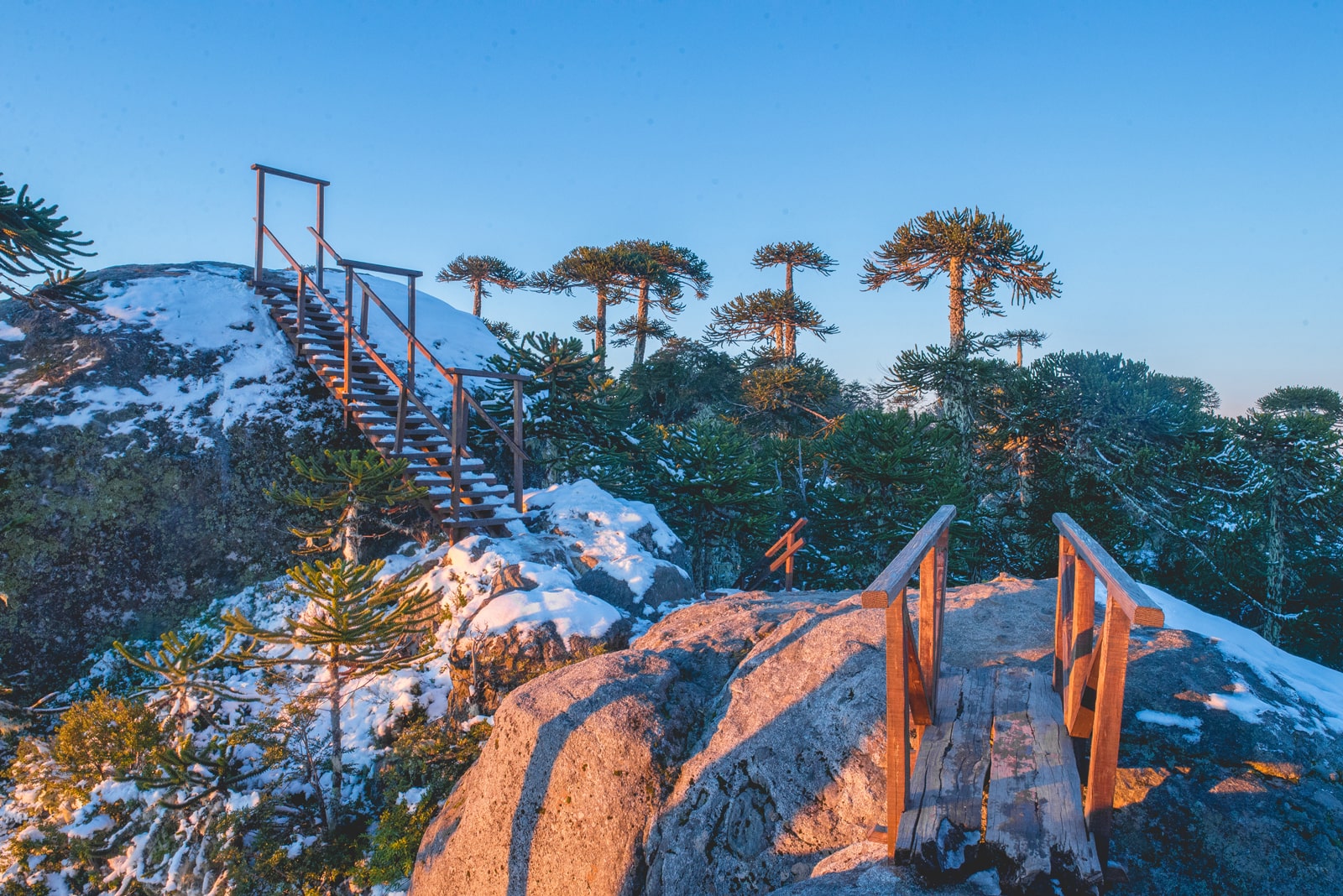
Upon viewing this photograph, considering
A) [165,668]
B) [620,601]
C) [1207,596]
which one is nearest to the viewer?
[165,668]

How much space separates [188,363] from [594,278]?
15.7 metres

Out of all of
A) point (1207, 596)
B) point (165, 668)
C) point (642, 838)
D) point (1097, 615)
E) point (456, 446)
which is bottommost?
point (1207, 596)

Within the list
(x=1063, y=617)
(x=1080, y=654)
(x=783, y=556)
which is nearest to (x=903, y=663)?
(x=1080, y=654)

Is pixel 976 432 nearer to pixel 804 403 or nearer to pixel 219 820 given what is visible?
pixel 804 403

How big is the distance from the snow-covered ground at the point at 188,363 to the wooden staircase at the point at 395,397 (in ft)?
1.69

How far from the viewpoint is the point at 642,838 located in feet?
16.4

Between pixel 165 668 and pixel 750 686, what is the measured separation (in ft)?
18.5

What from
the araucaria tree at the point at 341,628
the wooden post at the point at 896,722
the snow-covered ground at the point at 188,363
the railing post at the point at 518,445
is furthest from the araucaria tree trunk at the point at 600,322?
the wooden post at the point at 896,722

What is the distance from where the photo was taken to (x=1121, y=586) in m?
3.36

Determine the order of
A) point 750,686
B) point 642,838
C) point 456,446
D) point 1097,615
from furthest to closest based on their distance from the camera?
1. point 456,446
2. point 1097,615
3. point 750,686
4. point 642,838

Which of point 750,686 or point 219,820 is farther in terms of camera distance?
point 219,820

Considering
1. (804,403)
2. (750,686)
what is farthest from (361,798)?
(804,403)

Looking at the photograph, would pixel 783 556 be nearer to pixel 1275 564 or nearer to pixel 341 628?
pixel 341 628

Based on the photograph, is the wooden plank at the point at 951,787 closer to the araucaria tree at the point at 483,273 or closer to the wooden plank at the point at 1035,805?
the wooden plank at the point at 1035,805
